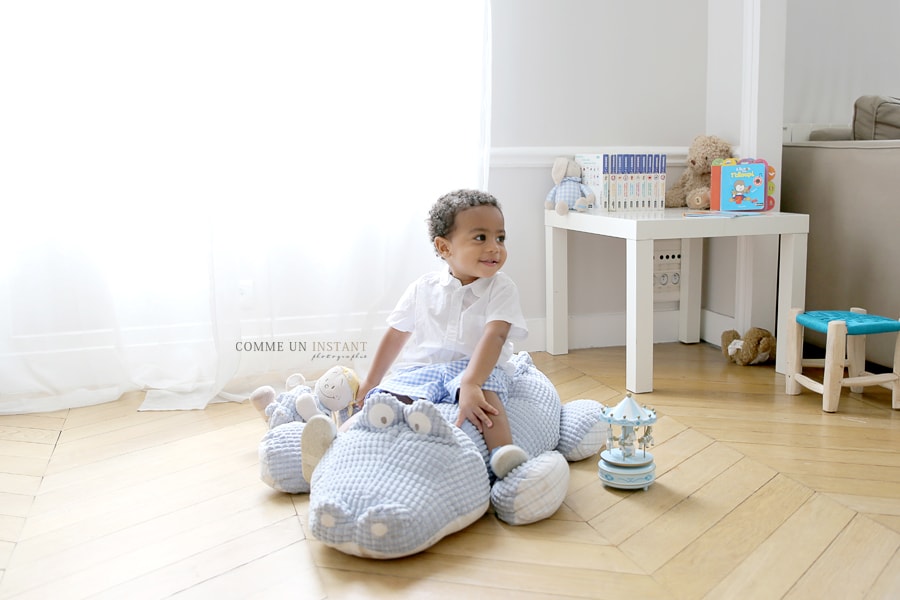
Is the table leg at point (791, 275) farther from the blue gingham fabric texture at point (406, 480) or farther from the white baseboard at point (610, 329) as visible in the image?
the blue gingham fabric texture at point (406, 480)

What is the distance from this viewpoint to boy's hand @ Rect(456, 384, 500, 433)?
5.25 ft

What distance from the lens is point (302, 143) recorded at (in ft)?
7.60

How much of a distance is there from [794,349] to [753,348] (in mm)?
325

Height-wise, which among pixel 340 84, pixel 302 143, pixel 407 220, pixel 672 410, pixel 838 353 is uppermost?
pixel 340 84

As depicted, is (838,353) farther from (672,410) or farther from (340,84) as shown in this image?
(340,84)

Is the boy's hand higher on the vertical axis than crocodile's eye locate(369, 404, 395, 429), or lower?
lower

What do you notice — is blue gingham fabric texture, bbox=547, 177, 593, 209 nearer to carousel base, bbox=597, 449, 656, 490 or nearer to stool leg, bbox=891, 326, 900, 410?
stool leg, bbox=891, 326, 900, 410

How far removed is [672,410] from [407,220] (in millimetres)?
901

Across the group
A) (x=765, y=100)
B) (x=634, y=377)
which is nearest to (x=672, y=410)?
(x=634, y=377)

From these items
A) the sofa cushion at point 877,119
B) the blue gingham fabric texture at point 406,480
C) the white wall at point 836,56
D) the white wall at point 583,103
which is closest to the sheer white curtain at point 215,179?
the white wall at point 583,103

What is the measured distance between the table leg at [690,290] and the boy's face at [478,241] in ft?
4.01

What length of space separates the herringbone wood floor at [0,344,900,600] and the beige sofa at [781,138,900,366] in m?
0.41

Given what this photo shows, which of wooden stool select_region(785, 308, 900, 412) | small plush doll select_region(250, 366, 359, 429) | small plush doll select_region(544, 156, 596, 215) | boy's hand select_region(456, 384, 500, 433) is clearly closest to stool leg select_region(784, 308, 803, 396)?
wooden stool select_region(785, 308, 900, 412)

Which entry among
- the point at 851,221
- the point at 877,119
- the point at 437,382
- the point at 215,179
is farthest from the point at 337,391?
the point at 877,119
